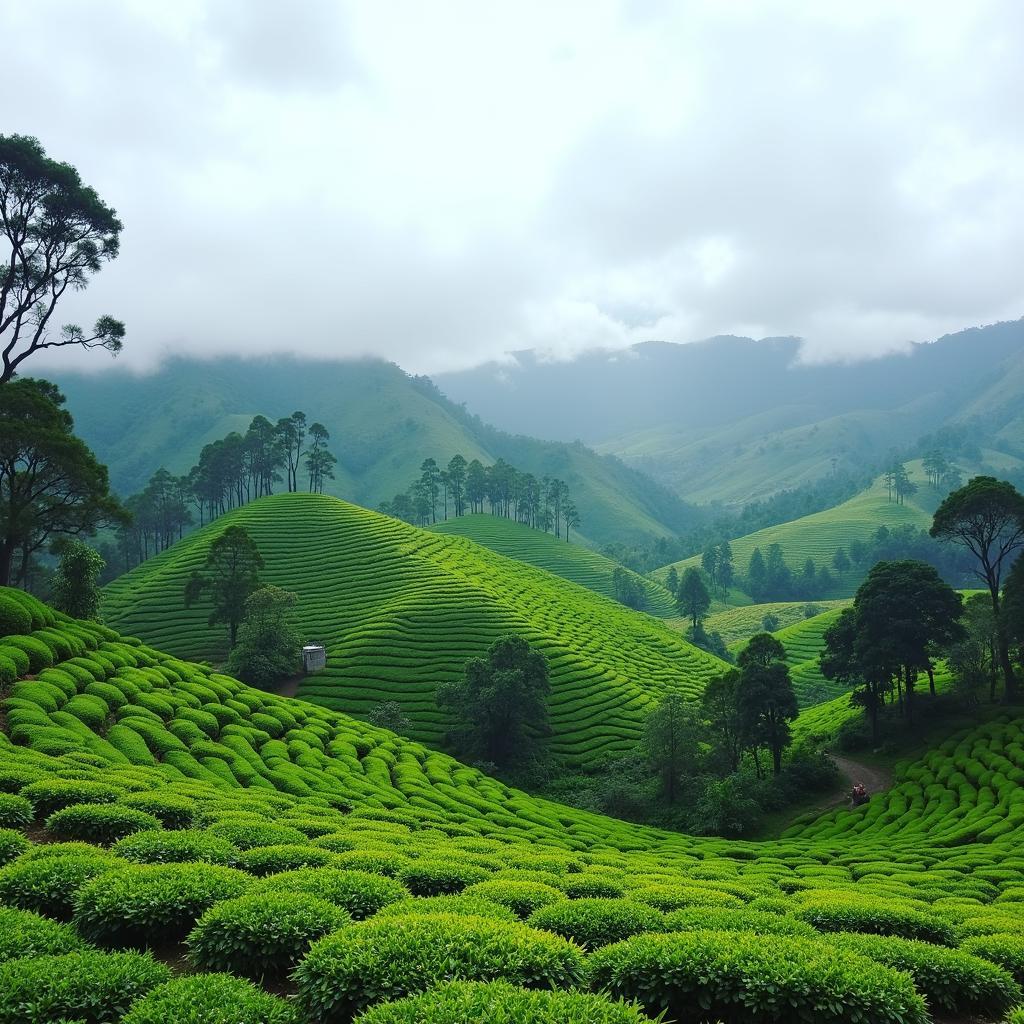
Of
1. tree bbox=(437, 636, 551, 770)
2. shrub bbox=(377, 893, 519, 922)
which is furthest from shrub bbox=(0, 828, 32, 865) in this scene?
tree bbox=(437, 636, 551, 770)

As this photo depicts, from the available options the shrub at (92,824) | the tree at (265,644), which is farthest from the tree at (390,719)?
the shrub at (92,824)

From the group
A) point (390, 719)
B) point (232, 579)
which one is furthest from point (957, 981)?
point (232, 579)

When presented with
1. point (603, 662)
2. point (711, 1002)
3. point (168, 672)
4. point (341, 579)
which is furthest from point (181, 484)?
point (711, 1002)

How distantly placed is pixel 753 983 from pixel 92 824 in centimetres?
1377

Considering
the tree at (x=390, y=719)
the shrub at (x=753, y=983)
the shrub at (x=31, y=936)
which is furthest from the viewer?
the tree at (x=390, y=719)

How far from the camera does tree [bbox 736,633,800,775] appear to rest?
4847 cm

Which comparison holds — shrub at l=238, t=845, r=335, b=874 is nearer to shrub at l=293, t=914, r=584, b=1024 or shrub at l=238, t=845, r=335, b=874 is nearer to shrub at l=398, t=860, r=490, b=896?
shrub at l=398, t=860, r=490, b=896

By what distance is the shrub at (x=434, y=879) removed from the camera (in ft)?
41.2

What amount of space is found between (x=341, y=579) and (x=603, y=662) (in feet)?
120

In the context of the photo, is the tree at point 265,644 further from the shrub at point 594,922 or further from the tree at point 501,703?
→ the shrub at point 594,922

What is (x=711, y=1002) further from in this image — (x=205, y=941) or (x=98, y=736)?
(x=98, y=736)

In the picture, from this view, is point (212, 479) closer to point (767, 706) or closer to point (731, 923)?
point (767, 706)

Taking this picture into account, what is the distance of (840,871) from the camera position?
24.3 m

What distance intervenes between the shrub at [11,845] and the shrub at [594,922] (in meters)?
9.57
